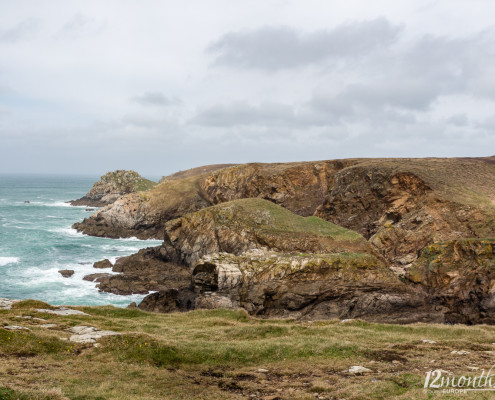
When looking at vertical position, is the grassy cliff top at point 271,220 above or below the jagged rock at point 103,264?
above

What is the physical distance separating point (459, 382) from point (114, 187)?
16309 cm

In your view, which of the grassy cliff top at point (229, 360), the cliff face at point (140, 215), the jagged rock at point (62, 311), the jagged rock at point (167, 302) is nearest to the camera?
the grassy cliff top at point (229, 360)

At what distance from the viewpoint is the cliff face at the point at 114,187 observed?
158 m

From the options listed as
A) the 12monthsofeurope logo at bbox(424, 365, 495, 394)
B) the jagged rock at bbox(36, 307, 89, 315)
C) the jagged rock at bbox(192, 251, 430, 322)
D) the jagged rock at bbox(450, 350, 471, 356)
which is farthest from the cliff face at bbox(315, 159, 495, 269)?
the jagged rock at bbox(36, 307, 89, 315)

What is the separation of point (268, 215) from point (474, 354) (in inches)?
1764

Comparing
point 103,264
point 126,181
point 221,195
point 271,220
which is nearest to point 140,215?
point 221,195

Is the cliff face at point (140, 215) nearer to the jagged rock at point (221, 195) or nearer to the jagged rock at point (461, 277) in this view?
the jagged rock at point (221, 195)

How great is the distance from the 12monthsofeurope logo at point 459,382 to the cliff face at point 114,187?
15122cm

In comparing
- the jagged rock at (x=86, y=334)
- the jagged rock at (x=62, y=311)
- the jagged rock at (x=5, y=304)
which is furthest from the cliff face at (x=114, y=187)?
the jagged rock at (x=86, y=334)

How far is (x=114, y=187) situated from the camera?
163375 mm

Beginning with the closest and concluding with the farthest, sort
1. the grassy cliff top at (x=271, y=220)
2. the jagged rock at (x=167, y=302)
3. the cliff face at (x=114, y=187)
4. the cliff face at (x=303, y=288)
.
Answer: the cliff face at (x=303, y=288) < the jagged rock at (x=167, y=302) < the grassy cliff top at (x=271, y=220) < the cliff face at (x=114, y=187)

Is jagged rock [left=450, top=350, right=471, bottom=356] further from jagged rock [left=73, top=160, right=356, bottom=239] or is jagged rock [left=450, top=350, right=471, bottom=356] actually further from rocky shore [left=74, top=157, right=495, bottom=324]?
jagged rock [left=73, top=160, right=356, bottom=239]

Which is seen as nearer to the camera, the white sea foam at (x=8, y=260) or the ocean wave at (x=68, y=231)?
the white sea foam at (x=8, y=260)

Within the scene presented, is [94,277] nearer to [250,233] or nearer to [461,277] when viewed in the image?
[250,233]
